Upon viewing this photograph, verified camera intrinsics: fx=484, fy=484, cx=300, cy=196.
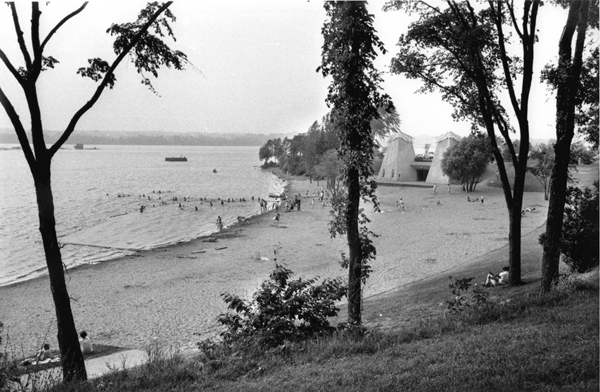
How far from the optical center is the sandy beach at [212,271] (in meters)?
14.4

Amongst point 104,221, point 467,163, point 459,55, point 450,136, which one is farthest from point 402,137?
point 459,55

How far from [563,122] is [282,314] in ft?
20.4

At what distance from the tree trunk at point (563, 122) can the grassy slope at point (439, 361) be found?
1.57 metres

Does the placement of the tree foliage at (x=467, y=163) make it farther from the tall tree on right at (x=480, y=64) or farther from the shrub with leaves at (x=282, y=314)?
the shrub with leaves at (x=282, y=314)

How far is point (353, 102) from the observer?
908 centimetres

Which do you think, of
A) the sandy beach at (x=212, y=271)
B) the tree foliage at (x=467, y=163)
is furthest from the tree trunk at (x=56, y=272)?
the tree foliage at (x=467, y=163)

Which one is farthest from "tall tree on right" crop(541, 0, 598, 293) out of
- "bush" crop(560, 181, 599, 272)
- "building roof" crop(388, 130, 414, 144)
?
"building roof" crop(388, 130, 414, 144)

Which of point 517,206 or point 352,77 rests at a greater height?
point 352,77

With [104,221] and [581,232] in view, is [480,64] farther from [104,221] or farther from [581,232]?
[104,221]

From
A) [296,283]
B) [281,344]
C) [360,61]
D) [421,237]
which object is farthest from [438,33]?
[421,237]

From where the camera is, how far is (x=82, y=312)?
16.0 m

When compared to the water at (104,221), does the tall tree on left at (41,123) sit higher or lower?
higher

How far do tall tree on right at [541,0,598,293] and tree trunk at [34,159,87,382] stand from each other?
778 cm

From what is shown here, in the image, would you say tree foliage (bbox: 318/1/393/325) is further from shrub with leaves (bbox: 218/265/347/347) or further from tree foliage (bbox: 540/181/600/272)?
tree foliage (bbox: 540/181/600/272)
